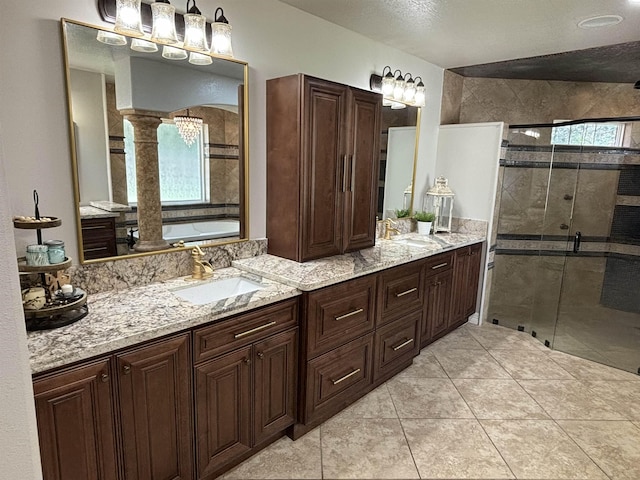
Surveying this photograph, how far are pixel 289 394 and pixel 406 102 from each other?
2.58 m

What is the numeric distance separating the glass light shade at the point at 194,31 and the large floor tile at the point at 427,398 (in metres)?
2.40

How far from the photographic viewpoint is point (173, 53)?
198 centimetres

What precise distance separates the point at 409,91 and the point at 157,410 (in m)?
3.03

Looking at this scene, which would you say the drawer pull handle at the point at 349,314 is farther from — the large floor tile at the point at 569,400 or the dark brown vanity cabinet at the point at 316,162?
the large floor tile at the point at 569,400

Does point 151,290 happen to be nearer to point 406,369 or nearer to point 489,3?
point 406,369

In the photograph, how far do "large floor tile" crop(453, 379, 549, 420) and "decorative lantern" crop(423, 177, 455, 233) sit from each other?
1509 millimetres

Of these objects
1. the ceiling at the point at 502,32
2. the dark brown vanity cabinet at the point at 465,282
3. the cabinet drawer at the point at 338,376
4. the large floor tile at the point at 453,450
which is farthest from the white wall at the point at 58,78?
the dark brown vanity cabinet at the point at 465,282

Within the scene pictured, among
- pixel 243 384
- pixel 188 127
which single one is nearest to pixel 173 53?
pixel 188 127

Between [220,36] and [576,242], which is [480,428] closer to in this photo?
[576,242]

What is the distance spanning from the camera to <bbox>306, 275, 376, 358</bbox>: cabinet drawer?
207 centimetres

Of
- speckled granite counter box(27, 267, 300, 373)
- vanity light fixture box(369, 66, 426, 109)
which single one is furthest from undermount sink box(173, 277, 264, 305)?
vanity light fixture box(369, 66, 426, 109)

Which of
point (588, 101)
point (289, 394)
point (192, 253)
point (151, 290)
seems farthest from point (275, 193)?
point (588, 101)

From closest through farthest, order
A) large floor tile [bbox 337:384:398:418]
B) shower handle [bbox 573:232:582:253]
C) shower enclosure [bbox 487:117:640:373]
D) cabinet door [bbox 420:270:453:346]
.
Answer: large floor tile [bbox 337:384:398:418]
cabinet door [bbox 420:270:453:346]
shower enclosure [bbox 487:117:640:373]
shower handle [bbox 573:232:582:253]

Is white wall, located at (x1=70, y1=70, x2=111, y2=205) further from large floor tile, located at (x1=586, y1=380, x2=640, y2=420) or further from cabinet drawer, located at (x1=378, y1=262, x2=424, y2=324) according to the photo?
large floor tile, located at (x1=586, y1=380, x2=640, y2=420)
